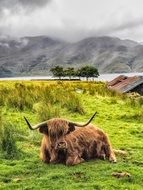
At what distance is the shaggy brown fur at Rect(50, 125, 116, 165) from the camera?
30.8ft

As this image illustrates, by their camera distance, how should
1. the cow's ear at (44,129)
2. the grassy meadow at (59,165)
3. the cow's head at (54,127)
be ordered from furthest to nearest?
the cow's ear at (44,129) → the cow's head at (54,127) → the grassy meadow at (59,165)

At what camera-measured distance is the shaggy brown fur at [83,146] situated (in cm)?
939

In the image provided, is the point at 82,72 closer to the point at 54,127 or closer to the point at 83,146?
the point at 83,146

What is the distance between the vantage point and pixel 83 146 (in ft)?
32.7

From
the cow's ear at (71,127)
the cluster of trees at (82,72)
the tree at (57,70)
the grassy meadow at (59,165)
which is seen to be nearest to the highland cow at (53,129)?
the cow's ear at (71,127)

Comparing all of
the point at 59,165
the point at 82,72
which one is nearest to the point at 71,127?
the point at 59,165

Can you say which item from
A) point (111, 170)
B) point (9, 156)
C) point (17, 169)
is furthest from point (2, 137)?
point (111, 170)

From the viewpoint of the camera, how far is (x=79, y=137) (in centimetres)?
997

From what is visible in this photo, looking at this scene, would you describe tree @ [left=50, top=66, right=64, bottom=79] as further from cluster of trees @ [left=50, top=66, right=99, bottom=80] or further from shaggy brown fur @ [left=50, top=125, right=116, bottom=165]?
shaggy brown fur @ [left=50, top=125, right=116, bottom=165]

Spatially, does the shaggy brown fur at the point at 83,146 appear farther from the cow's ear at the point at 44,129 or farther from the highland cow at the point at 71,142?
the cow's ear at the point at 44,129

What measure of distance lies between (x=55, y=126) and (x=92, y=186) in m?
1.65


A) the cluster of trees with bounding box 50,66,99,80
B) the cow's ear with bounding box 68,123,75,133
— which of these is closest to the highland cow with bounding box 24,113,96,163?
the cow's ear with bounding box 68,123,75,133

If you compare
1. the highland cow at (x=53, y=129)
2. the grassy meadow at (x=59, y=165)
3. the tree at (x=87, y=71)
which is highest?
the tree at (x=87, y=71)

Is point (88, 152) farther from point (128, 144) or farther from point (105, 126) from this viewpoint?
point (105, 126)
